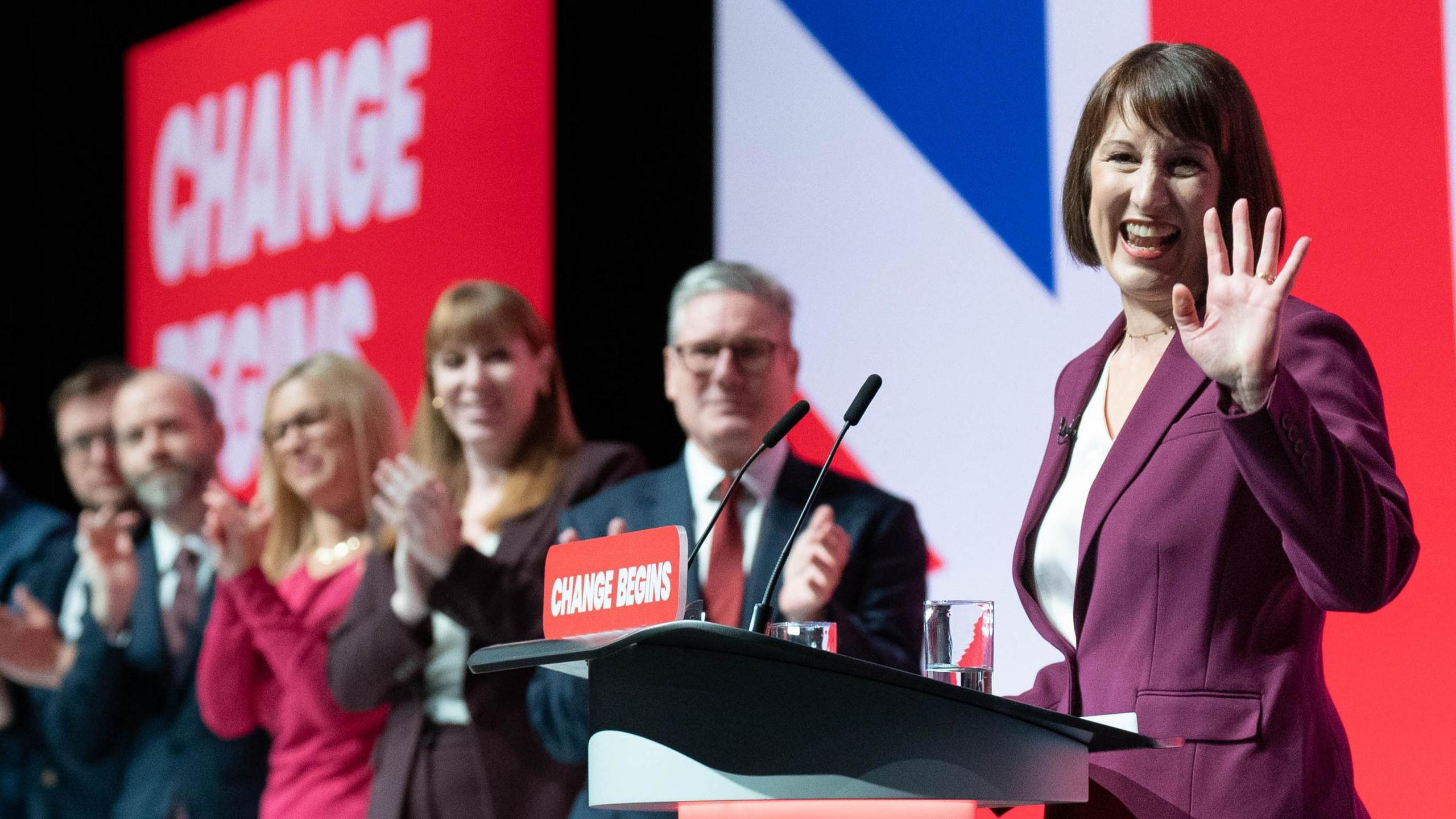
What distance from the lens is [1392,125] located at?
297 centimetres

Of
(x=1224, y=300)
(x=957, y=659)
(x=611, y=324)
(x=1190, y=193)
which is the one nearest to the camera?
(x=1224, y=300)

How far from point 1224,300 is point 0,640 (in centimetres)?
432

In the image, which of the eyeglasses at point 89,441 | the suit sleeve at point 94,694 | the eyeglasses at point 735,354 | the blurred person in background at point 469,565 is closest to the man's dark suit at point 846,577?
the eyeglasses at point 735,354

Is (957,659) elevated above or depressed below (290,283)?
below

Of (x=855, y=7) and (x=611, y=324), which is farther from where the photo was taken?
(x=611, y=324)

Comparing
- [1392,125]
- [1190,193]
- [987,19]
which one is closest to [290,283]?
[987,19]

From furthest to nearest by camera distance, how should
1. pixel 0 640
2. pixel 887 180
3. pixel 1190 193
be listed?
pixel 0 640 < pixel 887 180 < pixel 1190 193

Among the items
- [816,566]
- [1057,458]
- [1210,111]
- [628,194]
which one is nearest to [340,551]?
[628,194]

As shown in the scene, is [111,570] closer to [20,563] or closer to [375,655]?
[20,563]

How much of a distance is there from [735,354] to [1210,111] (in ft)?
4.79

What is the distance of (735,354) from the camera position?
10.9 feet

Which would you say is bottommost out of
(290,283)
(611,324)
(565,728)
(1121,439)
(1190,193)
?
→ (565,728)

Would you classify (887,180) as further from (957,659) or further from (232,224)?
(232,224)

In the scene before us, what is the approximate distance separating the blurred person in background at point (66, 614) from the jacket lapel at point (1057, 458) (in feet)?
11.7
